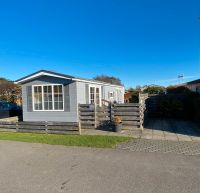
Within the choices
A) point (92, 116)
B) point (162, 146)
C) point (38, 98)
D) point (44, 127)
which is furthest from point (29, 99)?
point (162, 146)

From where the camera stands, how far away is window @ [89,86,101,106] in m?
14.8

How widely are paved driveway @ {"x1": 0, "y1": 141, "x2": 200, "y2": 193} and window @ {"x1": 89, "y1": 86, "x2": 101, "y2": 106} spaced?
7781 mm

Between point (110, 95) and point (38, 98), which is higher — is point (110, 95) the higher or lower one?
the higher one

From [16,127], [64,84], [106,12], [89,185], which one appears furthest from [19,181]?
[106,12]

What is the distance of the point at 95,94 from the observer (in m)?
15.4

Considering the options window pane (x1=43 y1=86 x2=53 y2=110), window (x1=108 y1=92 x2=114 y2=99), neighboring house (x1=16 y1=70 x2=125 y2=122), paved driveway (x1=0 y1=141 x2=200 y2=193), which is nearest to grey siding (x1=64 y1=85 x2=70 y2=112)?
neighboring house (x1=16 y1=70 x2=125 y2=122)

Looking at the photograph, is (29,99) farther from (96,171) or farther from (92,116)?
(96,171)

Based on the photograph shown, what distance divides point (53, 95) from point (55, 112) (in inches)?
41.1

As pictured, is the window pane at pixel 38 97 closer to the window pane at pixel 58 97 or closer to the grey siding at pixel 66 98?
the window pane at pixel 58 97

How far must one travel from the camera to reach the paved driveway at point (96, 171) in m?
4.23

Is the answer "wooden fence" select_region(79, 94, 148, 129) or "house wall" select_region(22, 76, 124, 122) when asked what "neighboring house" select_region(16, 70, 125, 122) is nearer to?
"house wall" select_region(22, 76, 124, 122)

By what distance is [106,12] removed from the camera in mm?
16594

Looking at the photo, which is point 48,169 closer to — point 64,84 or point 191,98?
point 64,84

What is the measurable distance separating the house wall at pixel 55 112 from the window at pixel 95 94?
2212 millimetres
